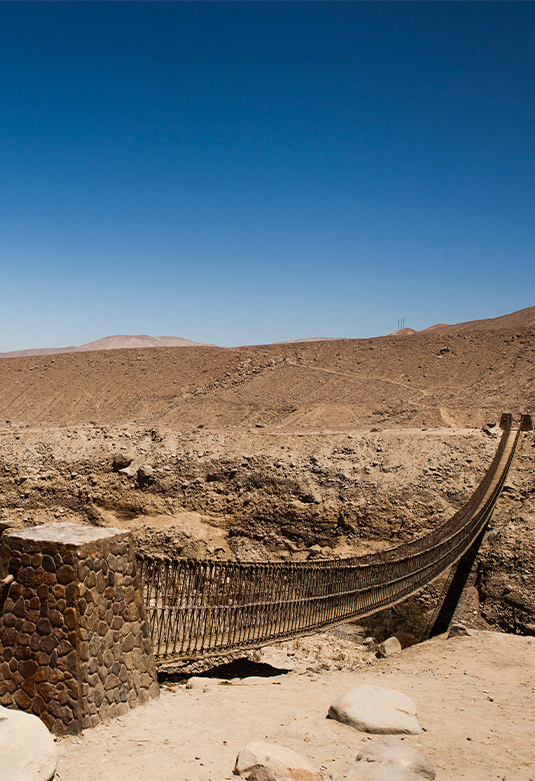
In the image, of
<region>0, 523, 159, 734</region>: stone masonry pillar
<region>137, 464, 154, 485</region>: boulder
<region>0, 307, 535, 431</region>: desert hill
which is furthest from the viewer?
<region>0, 307, 535, 431</region>: desert hill

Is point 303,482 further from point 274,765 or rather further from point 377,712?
point 274,765

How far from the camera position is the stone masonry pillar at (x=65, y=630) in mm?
4996

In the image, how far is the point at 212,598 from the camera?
766cm

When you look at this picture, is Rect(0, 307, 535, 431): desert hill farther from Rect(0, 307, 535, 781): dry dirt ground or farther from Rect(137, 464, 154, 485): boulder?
Rect(137, 464, 154, 485): boulder

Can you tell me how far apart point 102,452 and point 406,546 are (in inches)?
454

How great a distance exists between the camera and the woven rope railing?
6.94 meters

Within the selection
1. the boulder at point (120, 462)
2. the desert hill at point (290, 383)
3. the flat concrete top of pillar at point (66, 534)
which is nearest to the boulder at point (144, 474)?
the boulder at point (120, 462)

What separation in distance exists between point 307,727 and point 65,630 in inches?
100.0

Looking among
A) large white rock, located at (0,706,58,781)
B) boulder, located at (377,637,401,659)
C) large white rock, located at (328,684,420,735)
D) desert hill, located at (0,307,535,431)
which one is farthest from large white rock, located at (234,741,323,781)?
desert hill, located at (0,307,535,431)

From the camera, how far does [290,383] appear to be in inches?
1303

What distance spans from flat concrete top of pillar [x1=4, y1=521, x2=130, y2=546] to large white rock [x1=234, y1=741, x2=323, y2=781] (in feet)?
7.38

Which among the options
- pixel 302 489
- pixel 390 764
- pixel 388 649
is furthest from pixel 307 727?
pixel 302 489

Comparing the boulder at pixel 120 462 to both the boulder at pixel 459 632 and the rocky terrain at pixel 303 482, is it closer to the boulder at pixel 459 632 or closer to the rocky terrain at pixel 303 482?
the rocky terrain at pixel 303 482

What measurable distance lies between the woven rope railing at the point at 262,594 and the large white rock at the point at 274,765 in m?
2.34
